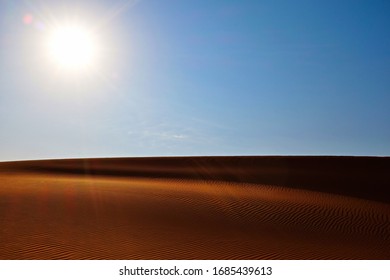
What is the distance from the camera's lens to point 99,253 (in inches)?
404

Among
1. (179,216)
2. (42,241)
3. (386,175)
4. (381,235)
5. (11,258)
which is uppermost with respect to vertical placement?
(386,175)

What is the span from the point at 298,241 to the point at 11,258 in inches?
344

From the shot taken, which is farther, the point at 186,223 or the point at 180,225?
the point at 186,223

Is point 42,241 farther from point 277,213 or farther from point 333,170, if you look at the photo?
point 333,170

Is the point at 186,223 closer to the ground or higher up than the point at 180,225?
higher up

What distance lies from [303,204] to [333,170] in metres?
21.2

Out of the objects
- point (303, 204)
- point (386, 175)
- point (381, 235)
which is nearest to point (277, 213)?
point (303, 204)

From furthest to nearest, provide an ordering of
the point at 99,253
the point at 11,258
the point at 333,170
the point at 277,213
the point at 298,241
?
the point at 333,170 < the point at 277,213 < the point at 298,241 < the point at 99,253 < the point at 11,258

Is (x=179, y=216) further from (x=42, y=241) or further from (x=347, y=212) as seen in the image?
(x=347, y=212)

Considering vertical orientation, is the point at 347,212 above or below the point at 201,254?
above

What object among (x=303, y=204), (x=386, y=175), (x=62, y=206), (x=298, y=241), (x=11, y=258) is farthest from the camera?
(x=386, y=175)

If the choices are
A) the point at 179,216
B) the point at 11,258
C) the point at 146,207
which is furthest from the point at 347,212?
the point at 11,258

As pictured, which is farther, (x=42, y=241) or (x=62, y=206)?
(x=62, y=206)

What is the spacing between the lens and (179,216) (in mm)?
15656
